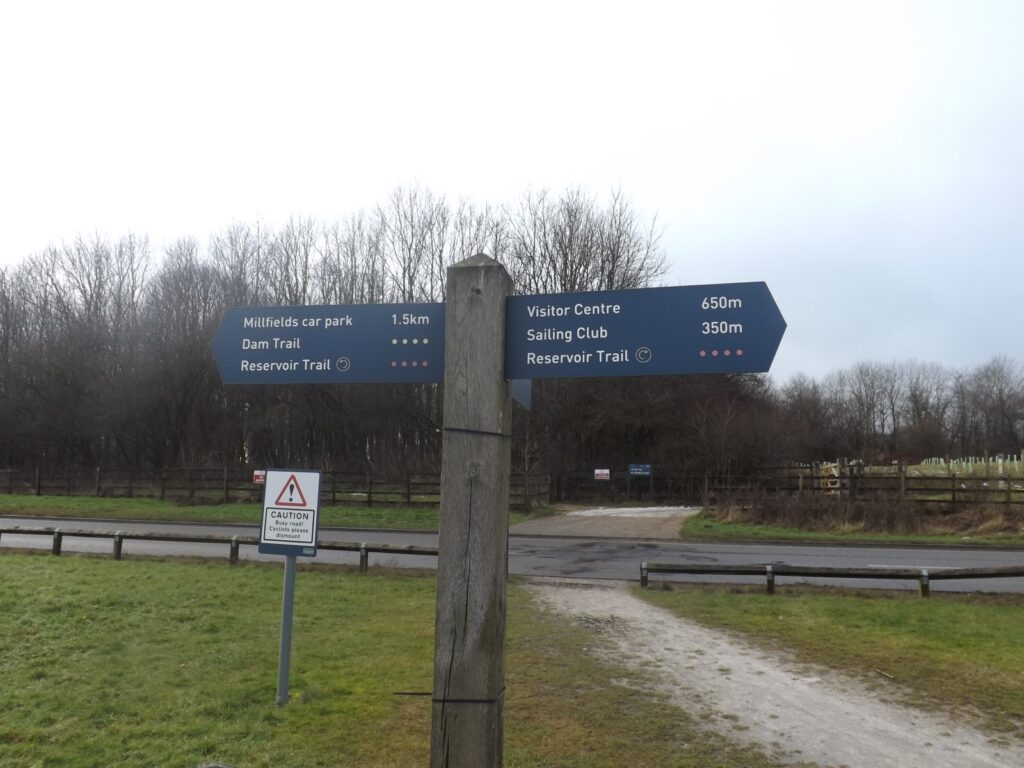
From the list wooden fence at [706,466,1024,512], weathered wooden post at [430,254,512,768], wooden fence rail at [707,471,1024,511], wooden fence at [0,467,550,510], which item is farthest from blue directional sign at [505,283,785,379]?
wooden fence at [0,467,550,510]

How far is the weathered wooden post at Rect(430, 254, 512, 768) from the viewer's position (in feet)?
10.7

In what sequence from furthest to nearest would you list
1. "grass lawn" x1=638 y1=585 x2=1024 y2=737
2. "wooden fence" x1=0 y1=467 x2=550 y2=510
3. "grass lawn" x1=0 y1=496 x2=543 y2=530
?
"wooden fence" x1=0 y1=467 x2=550 y2=510 → "grass lawn" x1=0 y1=496 x2=543 y2=530 → "grass lawn" x1=638 y1=585 x2=1024 y2=737

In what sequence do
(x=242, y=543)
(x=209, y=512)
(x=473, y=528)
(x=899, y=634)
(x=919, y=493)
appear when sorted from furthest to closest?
(x=209, y=512) < (x=919, y=493) < (x=242, y=543) < (x=899, y=634) < (x=473, y=528)

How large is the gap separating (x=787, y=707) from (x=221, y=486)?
2909cm

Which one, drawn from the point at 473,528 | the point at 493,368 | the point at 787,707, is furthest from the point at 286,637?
the point at 787,707

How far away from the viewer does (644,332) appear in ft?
11.2

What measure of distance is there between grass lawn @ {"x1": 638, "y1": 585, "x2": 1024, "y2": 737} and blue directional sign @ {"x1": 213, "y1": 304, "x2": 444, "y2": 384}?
5.39 meters

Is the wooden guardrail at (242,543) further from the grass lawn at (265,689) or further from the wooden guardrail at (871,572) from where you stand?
the wooden guardrail at (871,572)

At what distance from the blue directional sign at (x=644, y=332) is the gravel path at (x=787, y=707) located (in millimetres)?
3316

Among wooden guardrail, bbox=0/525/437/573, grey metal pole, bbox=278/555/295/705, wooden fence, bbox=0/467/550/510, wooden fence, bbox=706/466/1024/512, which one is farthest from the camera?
wooden fence, bbox=0/467/550/510

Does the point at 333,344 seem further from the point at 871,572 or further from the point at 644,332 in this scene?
the point at 871,572

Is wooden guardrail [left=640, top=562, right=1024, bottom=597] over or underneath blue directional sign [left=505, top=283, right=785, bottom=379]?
underneath

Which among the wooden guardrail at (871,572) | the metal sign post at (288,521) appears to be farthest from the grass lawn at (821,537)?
the metal sign post at (288,521)

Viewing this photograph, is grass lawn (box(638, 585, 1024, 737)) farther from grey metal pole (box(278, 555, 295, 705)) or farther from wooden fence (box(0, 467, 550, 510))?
wooden fence (box(0, 467, 550, 510))
